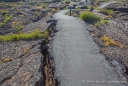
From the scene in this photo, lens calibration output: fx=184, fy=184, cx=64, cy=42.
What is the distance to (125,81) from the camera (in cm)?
713

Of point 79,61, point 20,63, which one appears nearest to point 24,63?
point 20,63

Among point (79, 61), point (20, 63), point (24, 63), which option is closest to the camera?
point (79, 61)

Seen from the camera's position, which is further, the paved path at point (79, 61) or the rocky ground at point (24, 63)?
the rocky ground at point (24, 63)

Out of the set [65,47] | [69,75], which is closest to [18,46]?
[65,47]

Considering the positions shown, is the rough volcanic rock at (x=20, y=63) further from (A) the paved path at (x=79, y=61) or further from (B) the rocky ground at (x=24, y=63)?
(A) the paved path at (x=79, y=61)

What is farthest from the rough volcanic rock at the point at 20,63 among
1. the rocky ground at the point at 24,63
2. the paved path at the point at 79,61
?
the paved path at the point at 79,61

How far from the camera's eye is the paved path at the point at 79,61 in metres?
7.24

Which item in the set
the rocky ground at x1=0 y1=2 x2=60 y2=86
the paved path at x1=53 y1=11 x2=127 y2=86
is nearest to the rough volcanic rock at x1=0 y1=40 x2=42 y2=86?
the rocky ground at x1=0 y1=2 x2=60 y2=86

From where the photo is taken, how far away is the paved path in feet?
23.7

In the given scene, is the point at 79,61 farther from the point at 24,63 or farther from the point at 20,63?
the point at 20,63

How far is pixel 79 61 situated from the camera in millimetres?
8734

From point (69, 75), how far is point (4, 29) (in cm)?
1231

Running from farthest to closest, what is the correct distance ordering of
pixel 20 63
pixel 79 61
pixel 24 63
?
pixel 20 63, pixel 24 63, pixel 79 61

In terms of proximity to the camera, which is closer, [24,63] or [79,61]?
[79,61]
